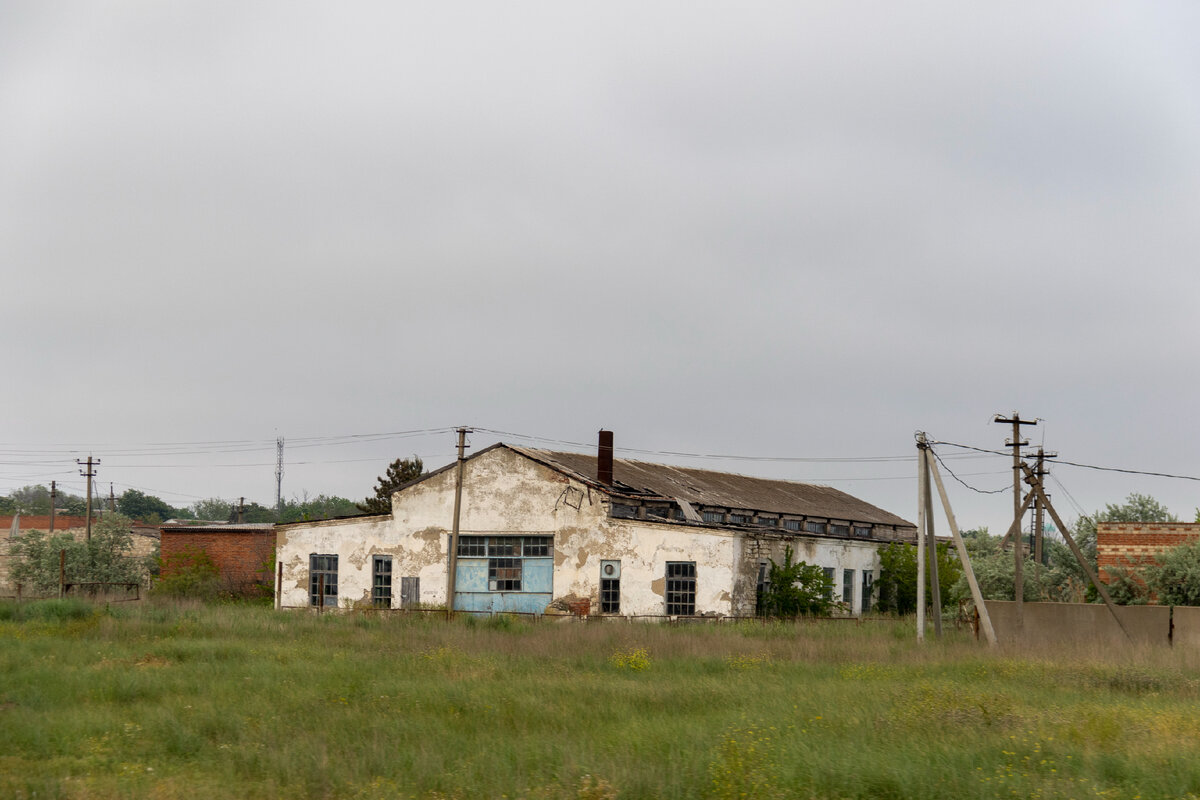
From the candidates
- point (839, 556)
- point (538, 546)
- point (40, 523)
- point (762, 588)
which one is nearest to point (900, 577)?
point (839, 556)

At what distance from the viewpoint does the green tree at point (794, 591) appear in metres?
33.2

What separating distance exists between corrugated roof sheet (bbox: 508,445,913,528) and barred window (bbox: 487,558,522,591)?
3427mm

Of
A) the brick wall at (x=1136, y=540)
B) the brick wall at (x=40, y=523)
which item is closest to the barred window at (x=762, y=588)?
the brick wall at (x=1136, y=540)

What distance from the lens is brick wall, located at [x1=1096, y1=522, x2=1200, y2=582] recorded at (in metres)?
28.3

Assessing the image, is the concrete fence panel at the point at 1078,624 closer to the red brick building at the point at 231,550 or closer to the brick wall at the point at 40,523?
the red brick building at the point at 231,550

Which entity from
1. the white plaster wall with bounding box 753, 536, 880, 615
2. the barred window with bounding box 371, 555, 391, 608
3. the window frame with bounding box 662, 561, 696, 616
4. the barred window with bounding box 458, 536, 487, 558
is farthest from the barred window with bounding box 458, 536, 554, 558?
the white plaster wall with bounding box 753, 536, 880, 615

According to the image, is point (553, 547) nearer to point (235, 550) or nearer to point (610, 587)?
point (610, 587)

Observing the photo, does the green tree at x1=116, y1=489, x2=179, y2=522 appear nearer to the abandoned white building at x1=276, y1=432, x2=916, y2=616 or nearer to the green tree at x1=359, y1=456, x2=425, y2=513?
the green tree at x1=359, y1=456, x2=425, y2=513

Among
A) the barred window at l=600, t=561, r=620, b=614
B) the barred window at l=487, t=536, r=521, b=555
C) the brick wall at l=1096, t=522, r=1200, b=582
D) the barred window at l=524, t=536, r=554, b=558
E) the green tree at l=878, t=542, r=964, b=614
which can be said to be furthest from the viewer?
the green tree at l=878, t=542, r=964, b=614

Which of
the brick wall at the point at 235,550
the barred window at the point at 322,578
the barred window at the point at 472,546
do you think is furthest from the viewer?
the brick wall at the point at 235,550

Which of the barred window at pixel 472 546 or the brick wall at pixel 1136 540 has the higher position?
the brick wall at pixel 1136 540

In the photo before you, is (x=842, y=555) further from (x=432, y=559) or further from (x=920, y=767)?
(x=920, y=767)

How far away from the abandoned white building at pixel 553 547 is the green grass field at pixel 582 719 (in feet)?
29.3

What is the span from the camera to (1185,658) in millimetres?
19969
